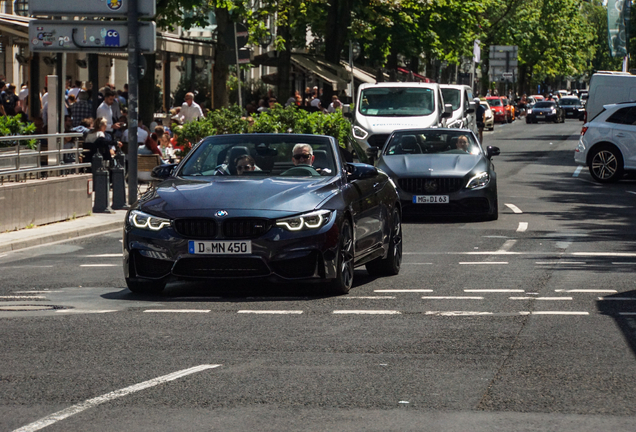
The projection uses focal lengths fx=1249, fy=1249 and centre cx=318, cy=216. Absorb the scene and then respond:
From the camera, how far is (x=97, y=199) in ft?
62.3

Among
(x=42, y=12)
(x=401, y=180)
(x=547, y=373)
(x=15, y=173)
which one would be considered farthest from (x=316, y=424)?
(x=42, y=12)

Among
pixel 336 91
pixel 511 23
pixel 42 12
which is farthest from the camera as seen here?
pixel 511 23

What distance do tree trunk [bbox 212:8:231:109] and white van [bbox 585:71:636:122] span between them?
10.5m

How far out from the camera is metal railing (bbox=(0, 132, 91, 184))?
16188 mm

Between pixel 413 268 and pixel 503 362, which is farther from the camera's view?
pixel 413 268

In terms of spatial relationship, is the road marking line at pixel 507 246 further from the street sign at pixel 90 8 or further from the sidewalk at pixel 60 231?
the street sign at pixel 90 8

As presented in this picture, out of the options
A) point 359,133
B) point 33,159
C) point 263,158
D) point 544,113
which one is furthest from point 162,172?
point 544,113

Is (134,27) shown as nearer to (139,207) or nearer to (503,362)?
(139,207)

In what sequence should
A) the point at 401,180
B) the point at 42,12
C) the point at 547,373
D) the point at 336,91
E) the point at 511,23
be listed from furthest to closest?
the point at 511,23
the point at 336,91
the point at 42,12
the point at 401,180
the point at 547,373

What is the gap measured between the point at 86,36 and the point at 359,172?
930cm

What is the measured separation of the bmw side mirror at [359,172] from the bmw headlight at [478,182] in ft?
22.0

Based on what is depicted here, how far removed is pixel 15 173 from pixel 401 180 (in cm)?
546

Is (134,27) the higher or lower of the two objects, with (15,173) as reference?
higher

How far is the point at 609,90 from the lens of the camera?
33750mm
